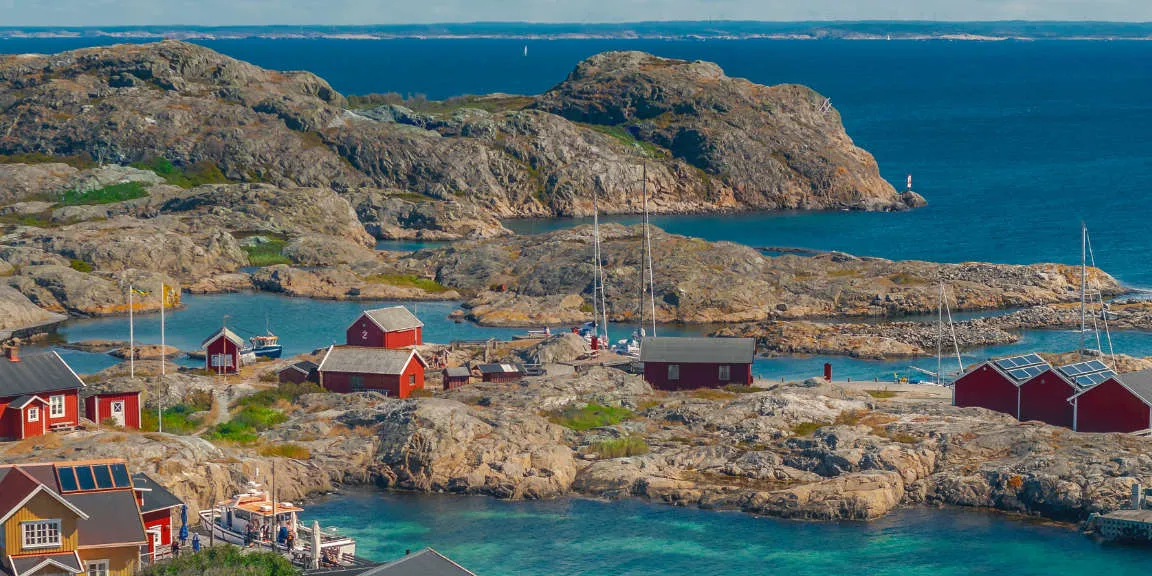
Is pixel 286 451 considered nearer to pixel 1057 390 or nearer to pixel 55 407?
pixel 55 407

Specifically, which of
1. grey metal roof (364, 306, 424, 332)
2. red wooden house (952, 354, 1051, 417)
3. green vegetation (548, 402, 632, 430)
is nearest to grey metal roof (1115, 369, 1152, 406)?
red wooden house (952, 354, 1051, 417)

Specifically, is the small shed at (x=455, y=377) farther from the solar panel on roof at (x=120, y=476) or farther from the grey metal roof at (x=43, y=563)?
the grey metal roof at (x=43, y=563)

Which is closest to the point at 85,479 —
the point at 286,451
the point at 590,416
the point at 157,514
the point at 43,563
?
the point at 43,563

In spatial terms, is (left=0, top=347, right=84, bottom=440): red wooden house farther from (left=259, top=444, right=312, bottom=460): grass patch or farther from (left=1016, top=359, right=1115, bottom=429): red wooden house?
(left=1016, top=359, right=1115, bottom=429): red wooden house

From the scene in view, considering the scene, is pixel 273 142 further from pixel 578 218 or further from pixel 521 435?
pixel 521 435

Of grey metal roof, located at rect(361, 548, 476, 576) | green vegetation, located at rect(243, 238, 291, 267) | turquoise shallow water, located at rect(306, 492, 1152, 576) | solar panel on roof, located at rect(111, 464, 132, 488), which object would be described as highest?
green vegetation, located at rect(243, 238, 291, 267)

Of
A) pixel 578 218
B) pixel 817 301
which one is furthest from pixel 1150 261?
pixel 578 218

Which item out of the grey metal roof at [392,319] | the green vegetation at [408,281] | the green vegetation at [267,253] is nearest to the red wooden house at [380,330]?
the grey metal roof at [392,319]
